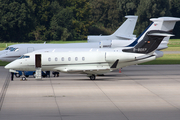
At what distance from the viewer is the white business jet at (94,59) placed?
2833 cm

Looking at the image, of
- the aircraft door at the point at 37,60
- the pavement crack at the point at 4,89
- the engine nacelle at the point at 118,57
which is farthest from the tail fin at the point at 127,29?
the pavement crack at the point at 4,89

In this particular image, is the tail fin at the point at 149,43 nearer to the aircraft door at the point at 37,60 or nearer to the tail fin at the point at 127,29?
the aircraft door at the point at 37,60

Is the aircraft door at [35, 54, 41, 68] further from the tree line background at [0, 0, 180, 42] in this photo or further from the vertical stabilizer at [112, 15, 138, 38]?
the tree line background at [0, 0, 180, 42]

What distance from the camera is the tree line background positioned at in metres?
99.2

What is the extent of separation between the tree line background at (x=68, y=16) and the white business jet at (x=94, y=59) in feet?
236

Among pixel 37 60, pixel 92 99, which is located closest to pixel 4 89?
pixel 37 60

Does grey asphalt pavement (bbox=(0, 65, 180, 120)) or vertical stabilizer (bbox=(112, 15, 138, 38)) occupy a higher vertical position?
vertical stabilizer (bbox=(112, 15, 138, 38))

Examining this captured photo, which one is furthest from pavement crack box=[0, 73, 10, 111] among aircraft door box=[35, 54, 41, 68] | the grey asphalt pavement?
aircraft door box=[35, 54, 41, 68]

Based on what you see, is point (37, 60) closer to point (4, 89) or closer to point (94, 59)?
point (94, 59)

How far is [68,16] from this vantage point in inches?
4272

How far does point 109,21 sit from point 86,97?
10991 centimetres

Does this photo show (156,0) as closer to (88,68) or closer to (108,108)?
(88,68)

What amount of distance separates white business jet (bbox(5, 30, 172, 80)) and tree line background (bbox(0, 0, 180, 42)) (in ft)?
236

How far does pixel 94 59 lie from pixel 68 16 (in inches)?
3214
